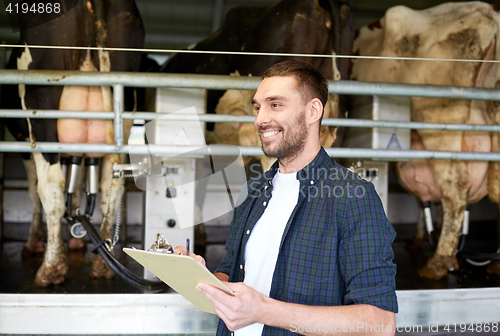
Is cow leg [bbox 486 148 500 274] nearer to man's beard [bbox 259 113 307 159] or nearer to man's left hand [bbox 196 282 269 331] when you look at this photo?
man's beard [bbox 259 113 307 159]

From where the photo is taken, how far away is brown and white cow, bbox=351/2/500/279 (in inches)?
95.7

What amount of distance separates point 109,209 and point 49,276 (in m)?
0.51

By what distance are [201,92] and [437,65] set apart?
153 cm

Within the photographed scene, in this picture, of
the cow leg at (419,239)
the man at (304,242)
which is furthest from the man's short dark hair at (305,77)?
the cow leg at (419,239)

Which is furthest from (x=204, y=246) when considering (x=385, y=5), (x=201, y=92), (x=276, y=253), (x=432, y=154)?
(x=385, y=5)

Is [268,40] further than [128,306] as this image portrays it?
Yes

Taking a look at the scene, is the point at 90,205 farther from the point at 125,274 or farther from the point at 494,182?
the point at 494,182

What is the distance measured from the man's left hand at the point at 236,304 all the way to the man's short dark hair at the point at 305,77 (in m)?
0.49

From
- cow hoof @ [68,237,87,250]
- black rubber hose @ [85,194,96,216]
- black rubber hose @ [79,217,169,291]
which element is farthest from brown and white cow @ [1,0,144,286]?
cow hoof @ [68,237,87,250]

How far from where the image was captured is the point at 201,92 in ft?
7.47

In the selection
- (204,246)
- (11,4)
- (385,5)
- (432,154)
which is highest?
(385,5)

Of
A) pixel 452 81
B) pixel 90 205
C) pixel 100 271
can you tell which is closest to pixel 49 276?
pixel 100 271

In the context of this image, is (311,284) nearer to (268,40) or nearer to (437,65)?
(268,40)

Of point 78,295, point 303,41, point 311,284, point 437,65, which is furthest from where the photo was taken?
point 437,65
